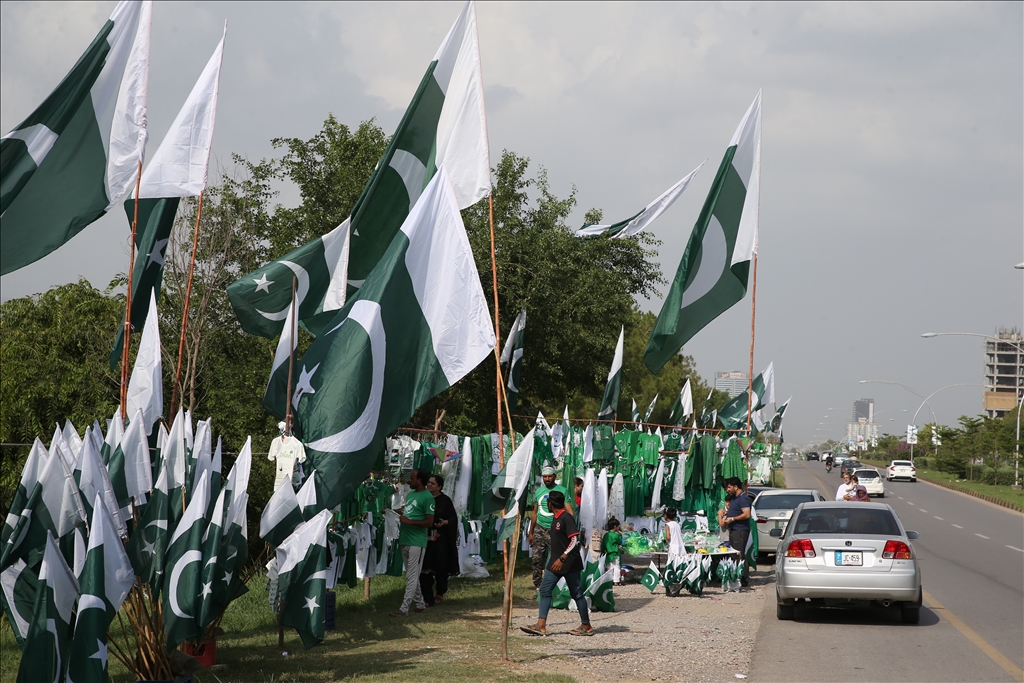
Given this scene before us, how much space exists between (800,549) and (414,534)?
4.58 metres

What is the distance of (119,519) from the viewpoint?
7.61 metres

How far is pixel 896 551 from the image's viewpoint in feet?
39.5

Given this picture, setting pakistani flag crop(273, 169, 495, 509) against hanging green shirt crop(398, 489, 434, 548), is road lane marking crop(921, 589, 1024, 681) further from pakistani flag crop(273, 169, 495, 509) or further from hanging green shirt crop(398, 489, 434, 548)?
hanging green shirt crop(398, 489, 434, 548)

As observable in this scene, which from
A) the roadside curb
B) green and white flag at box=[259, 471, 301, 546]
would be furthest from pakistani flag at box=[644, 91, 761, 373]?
the roadside curb

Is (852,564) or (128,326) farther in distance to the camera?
(852,564)

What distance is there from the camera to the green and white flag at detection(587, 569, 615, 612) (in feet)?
42.9

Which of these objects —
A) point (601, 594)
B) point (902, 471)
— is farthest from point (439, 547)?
point (902, 471)

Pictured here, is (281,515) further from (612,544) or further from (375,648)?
(612,544)

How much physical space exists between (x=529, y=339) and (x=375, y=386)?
16321mm

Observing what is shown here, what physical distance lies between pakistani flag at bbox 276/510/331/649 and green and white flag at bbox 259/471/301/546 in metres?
0.12

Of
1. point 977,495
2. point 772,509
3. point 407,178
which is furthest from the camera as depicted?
point 977,495

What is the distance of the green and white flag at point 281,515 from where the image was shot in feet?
26.7

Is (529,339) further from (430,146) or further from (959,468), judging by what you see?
(959,468)

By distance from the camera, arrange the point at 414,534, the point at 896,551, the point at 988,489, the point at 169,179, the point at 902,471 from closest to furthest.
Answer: the point at 169,179 → the point at 896,551 → the point at 414,534 → the point at 988,489 → the point at 902,471
